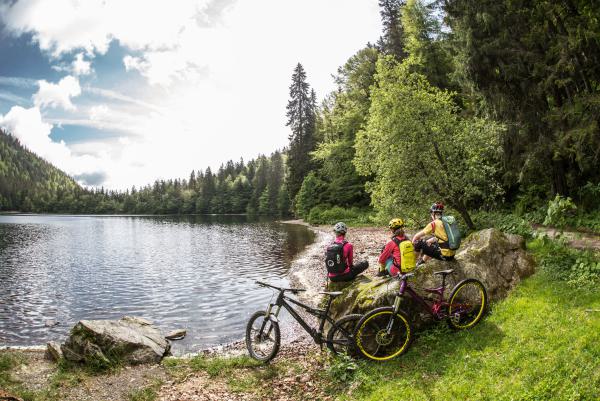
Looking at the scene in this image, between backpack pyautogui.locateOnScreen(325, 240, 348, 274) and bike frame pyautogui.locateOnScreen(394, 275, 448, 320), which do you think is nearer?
bike frame pyautogui.locateOnScreen(394, 275, 448, 320)

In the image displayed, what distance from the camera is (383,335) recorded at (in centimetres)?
817

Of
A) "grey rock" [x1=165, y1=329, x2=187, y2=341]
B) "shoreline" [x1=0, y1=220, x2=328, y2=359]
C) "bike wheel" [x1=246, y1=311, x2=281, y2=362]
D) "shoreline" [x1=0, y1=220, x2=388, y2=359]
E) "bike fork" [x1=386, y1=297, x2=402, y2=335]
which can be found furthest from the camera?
"grey rock" [x1=165, y1=329, x2=187, y2=341]

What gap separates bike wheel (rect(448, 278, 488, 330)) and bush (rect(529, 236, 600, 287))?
2.36 m

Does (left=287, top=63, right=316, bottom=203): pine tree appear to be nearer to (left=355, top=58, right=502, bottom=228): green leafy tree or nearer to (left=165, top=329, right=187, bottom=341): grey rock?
(left=355, top=58, right=502, bottom=228): green leafy tree

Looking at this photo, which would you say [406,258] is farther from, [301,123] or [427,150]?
[301,123]

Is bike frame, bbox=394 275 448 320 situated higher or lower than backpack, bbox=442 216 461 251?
lower

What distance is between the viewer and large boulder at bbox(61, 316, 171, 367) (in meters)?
10.0

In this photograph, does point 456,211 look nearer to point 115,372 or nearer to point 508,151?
point 508,151

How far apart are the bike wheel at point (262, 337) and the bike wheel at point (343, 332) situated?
1.45m

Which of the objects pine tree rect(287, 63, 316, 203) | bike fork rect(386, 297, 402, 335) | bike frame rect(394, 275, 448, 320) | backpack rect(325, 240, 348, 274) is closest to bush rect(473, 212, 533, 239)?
bike frame rect(394, 275, 448, 320)

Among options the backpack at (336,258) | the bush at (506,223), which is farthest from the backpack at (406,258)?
the bush at (506,223)

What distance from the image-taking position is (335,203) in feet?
203

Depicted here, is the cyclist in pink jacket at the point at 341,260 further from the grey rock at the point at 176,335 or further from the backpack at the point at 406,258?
the grey rock at the point at 176,335

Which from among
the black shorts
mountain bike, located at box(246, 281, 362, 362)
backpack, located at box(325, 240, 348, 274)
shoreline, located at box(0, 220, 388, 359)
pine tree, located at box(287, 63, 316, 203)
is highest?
pine tree, located at box(287, 63, 316, 203)
